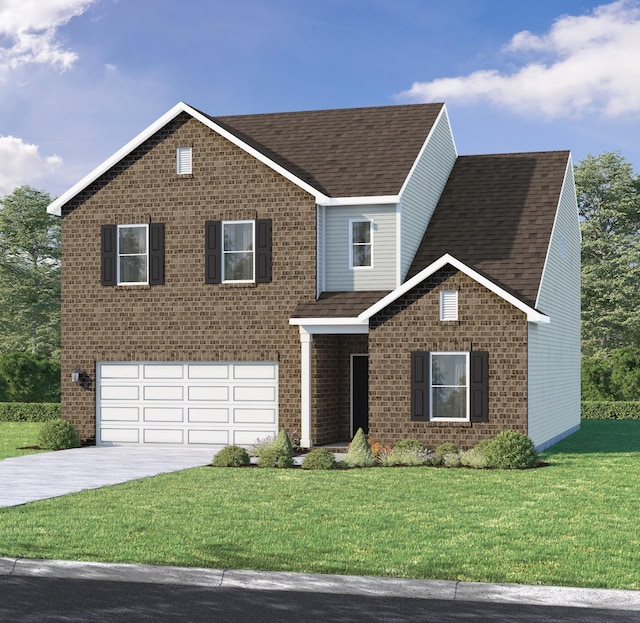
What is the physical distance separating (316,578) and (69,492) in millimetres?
7305

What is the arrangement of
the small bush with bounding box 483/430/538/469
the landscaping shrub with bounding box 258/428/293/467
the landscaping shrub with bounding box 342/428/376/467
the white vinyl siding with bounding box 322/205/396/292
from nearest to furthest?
the small bush with bounding box 483/430/538/469 → the landscaping shrub with bounding box 258/428/293/467 → the landscaping shrub with bounding box 342/428/376/467 → the white vinyl siding with bounding box 322/205/396/292

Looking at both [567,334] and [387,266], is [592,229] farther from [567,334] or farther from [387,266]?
[387,266]

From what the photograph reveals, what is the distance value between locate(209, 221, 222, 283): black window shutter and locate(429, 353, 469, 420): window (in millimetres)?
5795

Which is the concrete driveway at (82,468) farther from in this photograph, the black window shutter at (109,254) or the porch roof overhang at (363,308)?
the black window shutter at (109,254)

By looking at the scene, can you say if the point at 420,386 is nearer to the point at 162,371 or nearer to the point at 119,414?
the point at 162,371

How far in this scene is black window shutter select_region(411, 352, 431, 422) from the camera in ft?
73.2

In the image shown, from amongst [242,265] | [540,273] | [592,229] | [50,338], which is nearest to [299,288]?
[242,265]

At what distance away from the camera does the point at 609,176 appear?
50062 mm

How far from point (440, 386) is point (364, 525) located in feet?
33.5

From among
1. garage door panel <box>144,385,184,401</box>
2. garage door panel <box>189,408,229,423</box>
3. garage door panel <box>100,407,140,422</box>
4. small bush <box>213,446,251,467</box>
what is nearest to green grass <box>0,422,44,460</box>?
garage door panel <box>100,407,140,422</box>

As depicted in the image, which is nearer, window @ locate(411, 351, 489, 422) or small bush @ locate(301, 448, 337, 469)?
small bush @ locate(301, 448, 337, 469)

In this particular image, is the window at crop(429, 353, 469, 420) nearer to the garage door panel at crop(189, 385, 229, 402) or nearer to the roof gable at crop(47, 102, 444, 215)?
the roof gable at crop(47, 102, 444, 215)

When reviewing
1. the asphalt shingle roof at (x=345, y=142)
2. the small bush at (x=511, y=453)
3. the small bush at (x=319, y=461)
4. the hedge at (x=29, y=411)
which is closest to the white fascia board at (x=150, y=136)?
the asphalt shingle roof at (x=345, y=142)

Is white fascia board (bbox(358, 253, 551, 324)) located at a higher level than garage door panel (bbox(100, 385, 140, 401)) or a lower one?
higher
